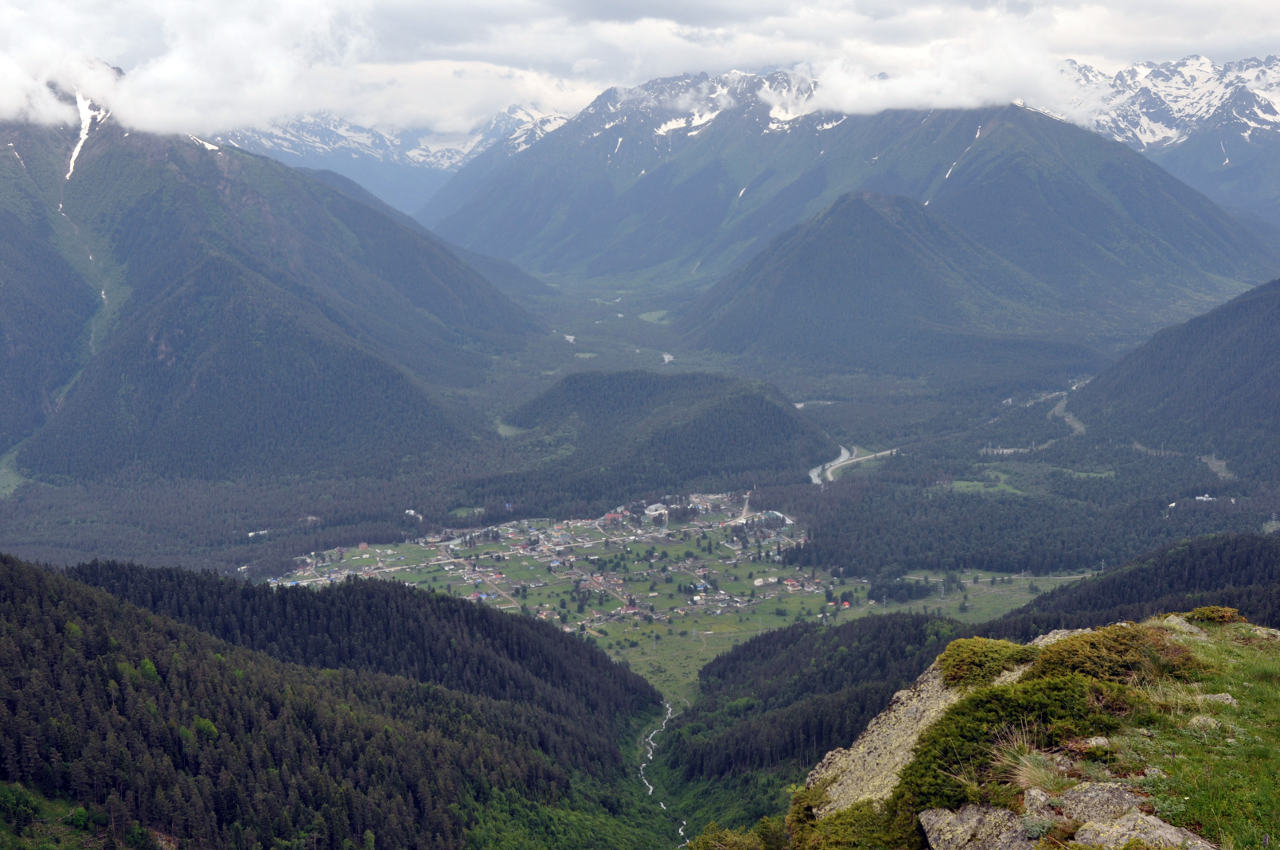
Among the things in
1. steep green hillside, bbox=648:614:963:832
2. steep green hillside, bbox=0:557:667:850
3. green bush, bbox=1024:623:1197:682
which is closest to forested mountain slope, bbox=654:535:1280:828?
steep green hillside, bbox=648:614:963:832

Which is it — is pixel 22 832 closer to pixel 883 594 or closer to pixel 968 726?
pixel 968 726

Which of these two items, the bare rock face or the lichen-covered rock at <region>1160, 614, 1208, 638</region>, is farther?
the lichen-covered rock at <region>1160, 614, 1208, 638</region>

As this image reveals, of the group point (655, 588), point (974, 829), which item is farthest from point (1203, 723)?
point (655, 588)

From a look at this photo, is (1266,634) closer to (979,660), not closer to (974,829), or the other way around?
(979,660)

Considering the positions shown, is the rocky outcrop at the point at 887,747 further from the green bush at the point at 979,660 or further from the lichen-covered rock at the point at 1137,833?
the lichen-covered rock at the point at 1137,833

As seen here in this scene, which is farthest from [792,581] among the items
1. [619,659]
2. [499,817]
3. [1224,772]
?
[1224,772]

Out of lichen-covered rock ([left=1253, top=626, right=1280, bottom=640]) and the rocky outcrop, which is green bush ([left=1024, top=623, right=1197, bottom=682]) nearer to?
the rocky outcrop
